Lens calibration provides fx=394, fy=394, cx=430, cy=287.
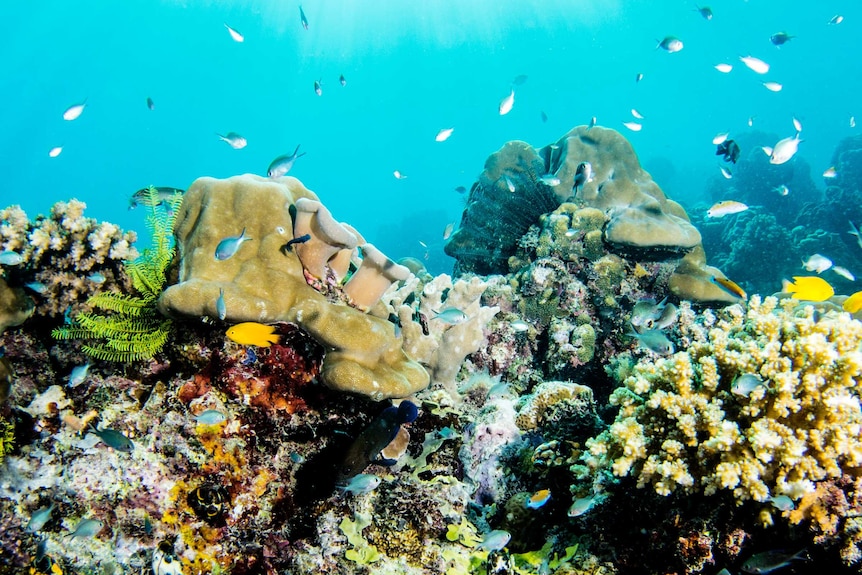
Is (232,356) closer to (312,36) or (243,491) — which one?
(243,491)

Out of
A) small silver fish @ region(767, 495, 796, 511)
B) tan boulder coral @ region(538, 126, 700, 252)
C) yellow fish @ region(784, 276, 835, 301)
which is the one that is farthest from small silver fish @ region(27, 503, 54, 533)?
yellow fish @ region(784, 276, 835, 301)

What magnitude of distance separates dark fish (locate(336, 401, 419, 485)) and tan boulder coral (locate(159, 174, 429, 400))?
0.16 meters

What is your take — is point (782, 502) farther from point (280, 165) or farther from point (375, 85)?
point (375, 85)

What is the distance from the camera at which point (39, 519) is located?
2.55 metres

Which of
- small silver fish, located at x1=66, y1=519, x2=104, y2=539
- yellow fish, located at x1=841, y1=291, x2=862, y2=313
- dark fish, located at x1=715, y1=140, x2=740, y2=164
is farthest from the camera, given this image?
dark fish, located at x1=715, y1=140, x2=740, y2=164

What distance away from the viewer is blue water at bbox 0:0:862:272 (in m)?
82.4

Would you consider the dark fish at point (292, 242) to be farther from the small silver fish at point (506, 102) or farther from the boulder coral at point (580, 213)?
the small silver fish at point (506, 102)

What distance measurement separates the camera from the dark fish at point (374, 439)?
2775 millimetres

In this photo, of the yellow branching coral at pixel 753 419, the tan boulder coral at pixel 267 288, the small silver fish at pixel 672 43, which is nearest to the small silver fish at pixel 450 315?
the tan boulder coral at pixel 267 288

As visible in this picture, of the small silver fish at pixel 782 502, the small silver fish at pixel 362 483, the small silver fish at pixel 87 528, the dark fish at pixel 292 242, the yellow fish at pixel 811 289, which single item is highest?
the dark fish at pixel 292 242

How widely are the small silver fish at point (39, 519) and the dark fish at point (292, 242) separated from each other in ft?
7.42

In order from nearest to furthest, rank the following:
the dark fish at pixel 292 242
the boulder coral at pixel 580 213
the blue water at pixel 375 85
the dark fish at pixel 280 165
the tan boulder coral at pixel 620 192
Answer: the dark fish at pixel 292 242, the dark fish at pixel 280 165, the tan boulder coral at pixel 620 192, the boulder coral at pixel 580 213, the blue water at pixel 375 85

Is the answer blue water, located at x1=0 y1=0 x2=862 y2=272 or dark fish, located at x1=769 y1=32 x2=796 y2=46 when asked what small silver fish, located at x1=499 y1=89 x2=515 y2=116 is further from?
blue water, located at x1=0 y1=0 x2=862 y2=272

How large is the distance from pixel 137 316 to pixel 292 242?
1.41 metres
